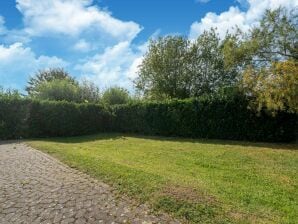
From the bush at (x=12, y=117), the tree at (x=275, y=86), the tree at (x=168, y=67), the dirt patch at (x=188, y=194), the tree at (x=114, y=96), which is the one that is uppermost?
the tree at (x=168, y=67)

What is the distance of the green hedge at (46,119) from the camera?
21688 mm

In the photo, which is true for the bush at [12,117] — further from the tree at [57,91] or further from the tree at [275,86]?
the tree at [275,86]

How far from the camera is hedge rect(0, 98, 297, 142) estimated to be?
59.2 feet

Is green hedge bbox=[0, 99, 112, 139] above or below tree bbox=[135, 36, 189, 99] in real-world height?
below

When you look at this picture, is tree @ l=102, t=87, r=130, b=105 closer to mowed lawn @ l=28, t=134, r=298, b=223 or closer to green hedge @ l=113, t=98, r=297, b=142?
green hedge @ l=113, t=98, r=297, b=142

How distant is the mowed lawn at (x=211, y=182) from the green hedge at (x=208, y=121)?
3.73m

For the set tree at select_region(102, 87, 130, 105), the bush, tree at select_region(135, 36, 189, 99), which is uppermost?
tree at select_region(135, 36, 189, 99)

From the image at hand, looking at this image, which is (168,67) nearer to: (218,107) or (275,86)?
(218,107)

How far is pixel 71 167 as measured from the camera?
34.0ft

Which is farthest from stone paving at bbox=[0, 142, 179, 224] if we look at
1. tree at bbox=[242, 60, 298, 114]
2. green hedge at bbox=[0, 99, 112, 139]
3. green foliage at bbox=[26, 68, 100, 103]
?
green foliage at bbox=[26, 68, 100, 103]

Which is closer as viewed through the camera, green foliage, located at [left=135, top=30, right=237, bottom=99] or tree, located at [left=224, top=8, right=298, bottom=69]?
tree, located at [left=224, top=8, right=298, bottom=69]

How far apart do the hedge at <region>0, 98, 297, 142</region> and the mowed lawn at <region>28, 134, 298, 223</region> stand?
163 inches

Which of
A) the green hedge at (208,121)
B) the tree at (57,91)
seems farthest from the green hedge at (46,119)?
the tree at (57,91)

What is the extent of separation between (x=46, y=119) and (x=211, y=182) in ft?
57.3
